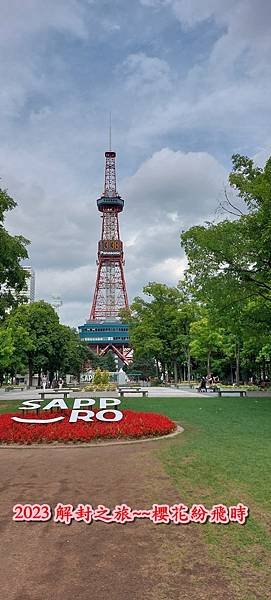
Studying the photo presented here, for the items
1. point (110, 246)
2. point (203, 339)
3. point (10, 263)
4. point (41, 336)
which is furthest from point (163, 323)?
point (110, 246)

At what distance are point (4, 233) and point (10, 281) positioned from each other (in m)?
2.04

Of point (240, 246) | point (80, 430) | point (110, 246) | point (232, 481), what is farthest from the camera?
point (110, 246)

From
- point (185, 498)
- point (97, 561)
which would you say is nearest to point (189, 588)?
point (97, 561)

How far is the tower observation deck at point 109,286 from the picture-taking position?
9056 cm

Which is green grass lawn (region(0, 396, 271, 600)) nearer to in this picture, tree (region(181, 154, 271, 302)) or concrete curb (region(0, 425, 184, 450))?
concrete curb (region(0, 425, 184, 450))

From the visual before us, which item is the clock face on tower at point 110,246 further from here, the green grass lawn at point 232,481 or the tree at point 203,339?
the green grass lawn at point 232,481

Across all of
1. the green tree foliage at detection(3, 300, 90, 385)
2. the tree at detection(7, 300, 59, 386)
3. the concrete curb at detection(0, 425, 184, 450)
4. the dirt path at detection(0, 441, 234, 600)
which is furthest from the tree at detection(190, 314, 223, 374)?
the dirt path at detection(0, 441, 234, 600)

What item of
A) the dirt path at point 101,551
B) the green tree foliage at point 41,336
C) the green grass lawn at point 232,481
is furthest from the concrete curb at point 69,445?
the green tree foliage at point 41,336

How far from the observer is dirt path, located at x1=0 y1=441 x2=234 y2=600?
3.49 m

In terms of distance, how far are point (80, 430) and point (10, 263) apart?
1020 cm

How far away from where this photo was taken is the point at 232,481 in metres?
6.43

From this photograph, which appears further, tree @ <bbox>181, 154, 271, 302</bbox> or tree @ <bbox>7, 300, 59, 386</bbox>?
tree @ <bbox>7, 300, 59, 386</bbox>

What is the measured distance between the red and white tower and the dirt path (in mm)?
81661

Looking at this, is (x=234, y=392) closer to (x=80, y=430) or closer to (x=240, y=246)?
(x=240, y=246)
